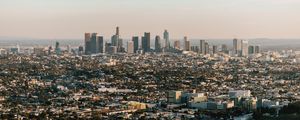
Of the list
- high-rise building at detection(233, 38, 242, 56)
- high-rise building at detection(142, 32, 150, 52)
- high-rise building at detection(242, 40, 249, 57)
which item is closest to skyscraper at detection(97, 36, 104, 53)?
high-rise building at detection(142, 32, 150, 52)

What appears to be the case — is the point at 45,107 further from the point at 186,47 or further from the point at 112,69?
the point at 186,47

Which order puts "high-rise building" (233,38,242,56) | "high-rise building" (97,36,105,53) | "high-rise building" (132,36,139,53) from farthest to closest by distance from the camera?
1. "high-rise building" (233,38,242,56)
2. "high-rise building" (132,36,139,53)
3. "high-rise building" (97,36,105,53)

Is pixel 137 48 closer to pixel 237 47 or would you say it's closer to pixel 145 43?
pixel 145 43

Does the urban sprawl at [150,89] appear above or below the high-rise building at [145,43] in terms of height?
below

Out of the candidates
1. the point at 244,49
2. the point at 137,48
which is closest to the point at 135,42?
the point at 137,48

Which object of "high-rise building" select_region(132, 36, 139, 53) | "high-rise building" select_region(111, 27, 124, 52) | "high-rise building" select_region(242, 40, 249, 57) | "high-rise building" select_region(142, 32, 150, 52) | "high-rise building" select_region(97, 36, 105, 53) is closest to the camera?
"high-rise building" select_region(97, 36, 105, 53)

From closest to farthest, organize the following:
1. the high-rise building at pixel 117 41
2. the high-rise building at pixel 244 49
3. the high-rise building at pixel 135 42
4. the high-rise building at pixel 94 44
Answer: the high-rise building at pixel 94 44
the high-rise building at pixel 135 42
the high-rise building at pixel 117 41
the high-rise building at pixel 244 49

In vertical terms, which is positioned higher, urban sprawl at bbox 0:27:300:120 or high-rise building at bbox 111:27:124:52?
high-rise building at bbox 111:27:124:52

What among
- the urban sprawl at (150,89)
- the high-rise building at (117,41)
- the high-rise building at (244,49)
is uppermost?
the high-rise building at (117,41)

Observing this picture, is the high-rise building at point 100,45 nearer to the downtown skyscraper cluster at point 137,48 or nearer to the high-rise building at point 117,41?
the downtown skyscraper cluster at point 137,48

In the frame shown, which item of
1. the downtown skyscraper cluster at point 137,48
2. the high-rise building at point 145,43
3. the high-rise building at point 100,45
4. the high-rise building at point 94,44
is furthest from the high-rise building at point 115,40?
the high-rise building at point 94,44

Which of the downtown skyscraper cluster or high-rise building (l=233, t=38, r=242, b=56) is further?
high-rise building (l=233, t=38, r=242, b=56)

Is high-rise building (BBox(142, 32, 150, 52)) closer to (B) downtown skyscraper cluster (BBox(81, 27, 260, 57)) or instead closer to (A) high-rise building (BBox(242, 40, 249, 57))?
(B) downtown skyscraper cluster (BBox(81, 27, 260, 57))
